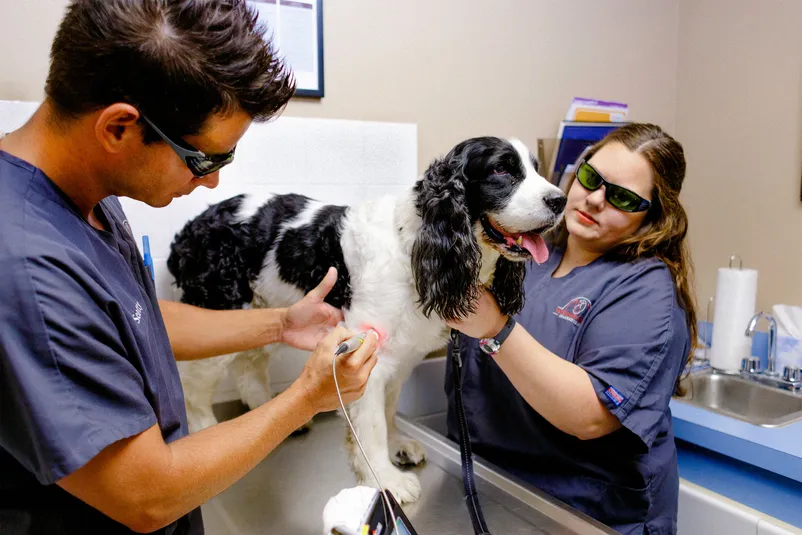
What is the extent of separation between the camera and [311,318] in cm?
164

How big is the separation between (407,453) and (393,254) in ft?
2.04

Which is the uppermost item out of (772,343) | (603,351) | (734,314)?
(603,351)

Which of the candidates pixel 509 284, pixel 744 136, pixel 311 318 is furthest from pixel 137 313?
pixel 744 136

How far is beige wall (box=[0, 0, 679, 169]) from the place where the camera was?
2.11 m

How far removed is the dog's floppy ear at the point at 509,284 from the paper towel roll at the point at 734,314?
55.2 inches

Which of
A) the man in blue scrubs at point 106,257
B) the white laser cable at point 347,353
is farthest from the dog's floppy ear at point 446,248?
the man in blue scrubs at point 106,257

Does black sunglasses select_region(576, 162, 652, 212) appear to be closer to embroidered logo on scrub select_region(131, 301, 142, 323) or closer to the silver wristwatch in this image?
the silver wristwatch

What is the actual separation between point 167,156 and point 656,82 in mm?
3074

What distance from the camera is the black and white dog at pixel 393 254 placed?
152 cm

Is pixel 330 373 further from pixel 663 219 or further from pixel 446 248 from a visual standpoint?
pixel 663 219

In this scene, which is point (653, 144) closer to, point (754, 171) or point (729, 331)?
point (729, 331)

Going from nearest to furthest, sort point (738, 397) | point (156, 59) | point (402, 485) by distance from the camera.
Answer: point (156, 59) → point (402, 485) → point (738, 397)

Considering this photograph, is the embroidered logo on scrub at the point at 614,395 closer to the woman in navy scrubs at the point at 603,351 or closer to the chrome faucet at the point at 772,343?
the woman in navy scrubs at the point at 603,351

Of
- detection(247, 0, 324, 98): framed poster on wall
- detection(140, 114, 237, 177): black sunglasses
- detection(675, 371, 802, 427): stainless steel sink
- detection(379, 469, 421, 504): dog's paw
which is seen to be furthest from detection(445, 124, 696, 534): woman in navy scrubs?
detection(247, 0, 324, 98): framed poster on wall
